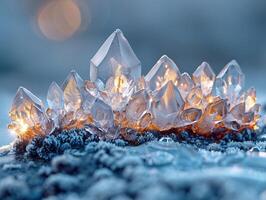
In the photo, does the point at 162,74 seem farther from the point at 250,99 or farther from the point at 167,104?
the point at 250,99

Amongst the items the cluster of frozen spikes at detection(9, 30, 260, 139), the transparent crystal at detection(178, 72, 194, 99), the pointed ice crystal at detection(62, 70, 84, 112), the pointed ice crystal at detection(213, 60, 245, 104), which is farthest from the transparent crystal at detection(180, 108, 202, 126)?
the pointed ice crystal at detection(62, 70, 84, 112)

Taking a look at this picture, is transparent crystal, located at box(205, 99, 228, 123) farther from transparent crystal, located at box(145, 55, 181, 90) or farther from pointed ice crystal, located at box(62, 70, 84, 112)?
pointed ice crystal, located at box(62, 70, 84, 112)

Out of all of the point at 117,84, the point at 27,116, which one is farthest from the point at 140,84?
the point at 27,116

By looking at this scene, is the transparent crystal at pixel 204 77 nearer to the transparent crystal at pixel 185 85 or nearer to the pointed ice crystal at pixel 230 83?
the pointed ice crystal at pixel 230 83

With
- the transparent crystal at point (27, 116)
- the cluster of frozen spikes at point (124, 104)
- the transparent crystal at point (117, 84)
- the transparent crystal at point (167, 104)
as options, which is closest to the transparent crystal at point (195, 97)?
the cluster of frozen spikes at point (124, 104)

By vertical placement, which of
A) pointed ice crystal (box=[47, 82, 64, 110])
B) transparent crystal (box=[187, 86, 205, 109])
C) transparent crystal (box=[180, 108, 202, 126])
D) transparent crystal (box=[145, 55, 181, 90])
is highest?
transparent crystal (box=[145, 55, 181, 90])

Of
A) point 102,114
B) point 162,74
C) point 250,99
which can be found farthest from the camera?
point 250,99

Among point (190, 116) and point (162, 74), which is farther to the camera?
point (162, 74)
